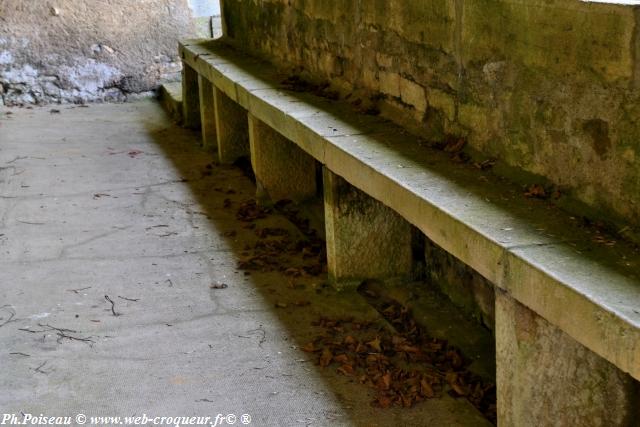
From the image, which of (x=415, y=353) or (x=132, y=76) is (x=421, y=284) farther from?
(x=132, y=76)

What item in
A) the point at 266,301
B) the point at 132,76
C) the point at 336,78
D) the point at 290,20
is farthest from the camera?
the point at 132,76

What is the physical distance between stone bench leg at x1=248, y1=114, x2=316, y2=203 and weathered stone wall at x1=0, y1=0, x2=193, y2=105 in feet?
13.1

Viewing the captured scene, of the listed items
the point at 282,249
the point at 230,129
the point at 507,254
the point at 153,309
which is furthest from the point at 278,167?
the point at 507,254

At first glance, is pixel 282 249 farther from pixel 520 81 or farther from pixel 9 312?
pixel 520 81

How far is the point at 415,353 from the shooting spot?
12.1 feet

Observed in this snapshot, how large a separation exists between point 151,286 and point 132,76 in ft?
17.2

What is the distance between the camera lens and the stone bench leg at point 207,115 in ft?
23.2

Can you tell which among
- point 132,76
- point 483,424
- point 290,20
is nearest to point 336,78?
point 290,20

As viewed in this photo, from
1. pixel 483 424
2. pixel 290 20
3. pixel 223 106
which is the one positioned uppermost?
pixel 290 20

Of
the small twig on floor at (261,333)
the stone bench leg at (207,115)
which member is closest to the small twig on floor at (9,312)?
the small twig on floor at (261,333)

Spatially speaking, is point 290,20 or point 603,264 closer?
point 603,264

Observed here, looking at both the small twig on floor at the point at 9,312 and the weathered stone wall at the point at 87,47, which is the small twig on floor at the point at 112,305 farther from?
the weathered stone wall at the point at 87,47

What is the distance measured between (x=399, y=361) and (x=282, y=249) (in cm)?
148

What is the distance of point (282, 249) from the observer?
4965 mm
